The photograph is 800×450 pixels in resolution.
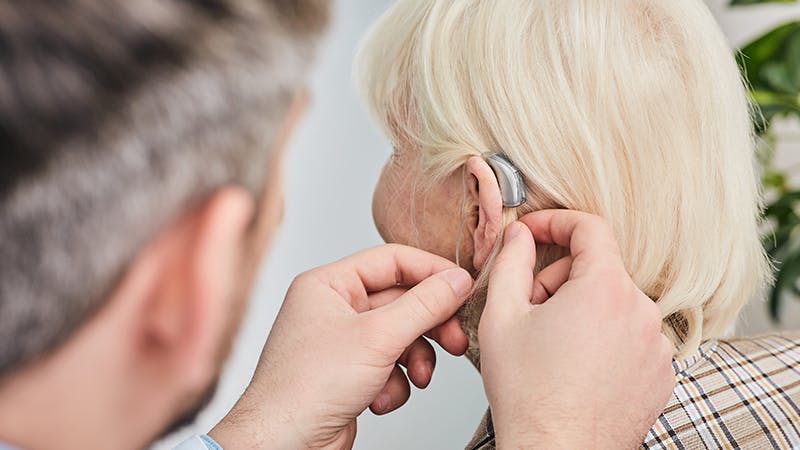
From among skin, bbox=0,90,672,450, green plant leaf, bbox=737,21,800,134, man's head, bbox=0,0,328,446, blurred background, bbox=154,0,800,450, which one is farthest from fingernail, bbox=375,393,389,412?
green plant leaf, bbox=737,21,800,134

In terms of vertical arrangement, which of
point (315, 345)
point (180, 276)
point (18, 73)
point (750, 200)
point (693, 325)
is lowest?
point (693, 325)

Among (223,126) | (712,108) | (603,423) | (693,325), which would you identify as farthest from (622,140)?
(223,126)

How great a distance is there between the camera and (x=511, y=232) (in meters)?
0.91

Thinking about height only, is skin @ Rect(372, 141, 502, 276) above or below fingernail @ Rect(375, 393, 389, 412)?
above

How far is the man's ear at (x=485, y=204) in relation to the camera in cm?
95

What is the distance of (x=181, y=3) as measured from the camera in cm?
35

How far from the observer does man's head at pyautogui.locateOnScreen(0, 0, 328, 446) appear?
0.33 m

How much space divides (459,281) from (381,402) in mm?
202

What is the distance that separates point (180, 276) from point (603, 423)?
47cm

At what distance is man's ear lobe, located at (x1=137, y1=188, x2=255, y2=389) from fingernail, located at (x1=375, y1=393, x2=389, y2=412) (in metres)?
0.62

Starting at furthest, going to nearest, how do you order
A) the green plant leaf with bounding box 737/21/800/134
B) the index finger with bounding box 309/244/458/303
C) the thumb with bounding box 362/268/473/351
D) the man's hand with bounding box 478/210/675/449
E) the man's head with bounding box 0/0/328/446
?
1. the green plant leaf with bounding box 737/21/800/134
2. the index finger with bounding box 309/244/458/303
3. the thumb with bounding box 362/268/473/351
4. the man's hand with bounding box 478/210/675/449
5. the man's head with bounding box 0/0/328/446

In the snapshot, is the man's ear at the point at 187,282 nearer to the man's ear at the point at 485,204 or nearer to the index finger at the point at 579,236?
the index finger at the point at 579,236

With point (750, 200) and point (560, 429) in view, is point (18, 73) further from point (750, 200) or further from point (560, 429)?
point (750, 200)

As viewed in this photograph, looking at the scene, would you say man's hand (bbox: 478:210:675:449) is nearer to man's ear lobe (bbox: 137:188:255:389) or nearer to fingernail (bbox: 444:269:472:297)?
fingernail (bbox: 444:269:472:297)
